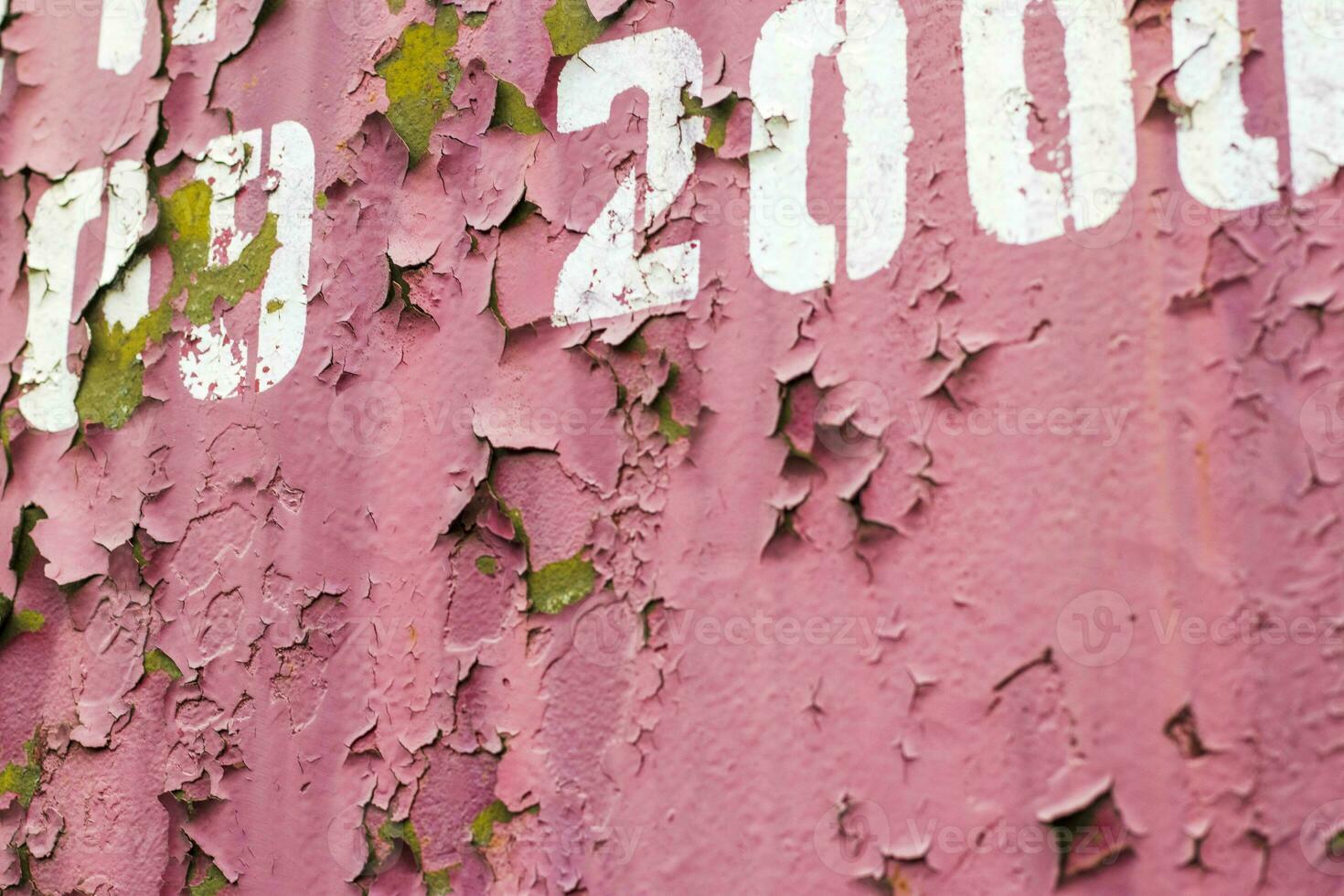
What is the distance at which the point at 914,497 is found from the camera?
105cm

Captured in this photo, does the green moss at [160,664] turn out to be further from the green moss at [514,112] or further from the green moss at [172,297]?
the green moss at [514,112]

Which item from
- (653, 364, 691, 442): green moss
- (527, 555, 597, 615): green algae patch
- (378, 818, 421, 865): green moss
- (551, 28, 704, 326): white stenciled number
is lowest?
(378, 818, 421, 865): green moss

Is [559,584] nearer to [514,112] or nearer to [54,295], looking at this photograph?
[514,112]

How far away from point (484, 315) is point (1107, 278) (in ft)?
1.86

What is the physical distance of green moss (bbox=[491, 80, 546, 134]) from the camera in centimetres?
128

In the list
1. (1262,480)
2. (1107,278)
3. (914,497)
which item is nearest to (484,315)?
(914,497)

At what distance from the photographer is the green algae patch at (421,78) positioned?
1.32 metres

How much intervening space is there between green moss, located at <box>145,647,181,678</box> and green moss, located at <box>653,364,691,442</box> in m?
0.54

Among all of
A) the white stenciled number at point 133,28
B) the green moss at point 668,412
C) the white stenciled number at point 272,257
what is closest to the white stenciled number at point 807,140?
the green moss at point 668,412

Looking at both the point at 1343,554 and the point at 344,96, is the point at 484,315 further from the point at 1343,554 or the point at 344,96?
the point at 1343,554

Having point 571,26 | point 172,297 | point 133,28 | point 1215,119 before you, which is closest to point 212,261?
point 172,297

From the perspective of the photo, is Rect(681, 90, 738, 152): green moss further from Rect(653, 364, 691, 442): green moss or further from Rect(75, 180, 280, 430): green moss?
Rect(75, 180, 280, 430): green moss

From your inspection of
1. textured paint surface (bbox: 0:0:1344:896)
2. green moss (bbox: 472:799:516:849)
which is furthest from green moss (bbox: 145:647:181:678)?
green moss (bbox: 472:799:516:849)

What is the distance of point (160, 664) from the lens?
1283 mm
